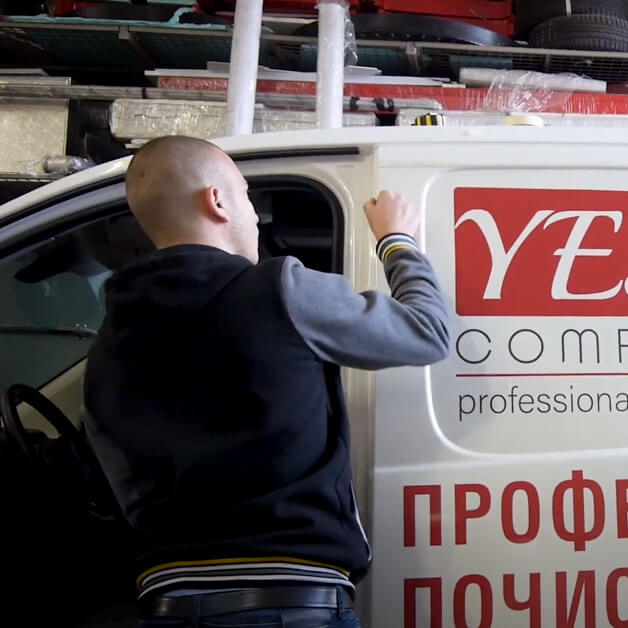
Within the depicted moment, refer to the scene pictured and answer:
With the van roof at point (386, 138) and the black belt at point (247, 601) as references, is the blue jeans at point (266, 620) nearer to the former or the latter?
the black belt at point (247, 601)

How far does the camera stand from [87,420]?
122 centimetres

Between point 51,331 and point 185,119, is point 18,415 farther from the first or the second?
point 185,119

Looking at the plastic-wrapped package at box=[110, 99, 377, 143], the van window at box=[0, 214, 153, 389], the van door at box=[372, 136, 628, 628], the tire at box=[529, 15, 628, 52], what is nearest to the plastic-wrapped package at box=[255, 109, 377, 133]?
the plastic-wrapped package at box=[110, 99, 377, 143]

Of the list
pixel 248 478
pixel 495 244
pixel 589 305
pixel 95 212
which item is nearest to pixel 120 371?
pixel 248 478

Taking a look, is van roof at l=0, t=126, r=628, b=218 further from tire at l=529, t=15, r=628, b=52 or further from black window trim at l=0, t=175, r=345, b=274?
tire at l=529, t=15, r=628, b=52

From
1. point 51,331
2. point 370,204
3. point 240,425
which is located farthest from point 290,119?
point 240,425

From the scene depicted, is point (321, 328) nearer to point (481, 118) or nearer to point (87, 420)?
point (87, 420)

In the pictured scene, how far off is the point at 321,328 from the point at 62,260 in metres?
1.84

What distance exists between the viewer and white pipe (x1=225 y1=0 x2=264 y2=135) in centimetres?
247

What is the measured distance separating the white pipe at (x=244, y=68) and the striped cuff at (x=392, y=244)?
130cm

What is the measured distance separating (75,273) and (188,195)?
5.90ft

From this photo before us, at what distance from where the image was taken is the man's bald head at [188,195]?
118 cm

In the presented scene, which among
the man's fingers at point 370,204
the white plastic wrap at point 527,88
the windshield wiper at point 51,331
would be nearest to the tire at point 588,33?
the white plastic wrap at point 527,88

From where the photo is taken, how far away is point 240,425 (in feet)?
3.49
